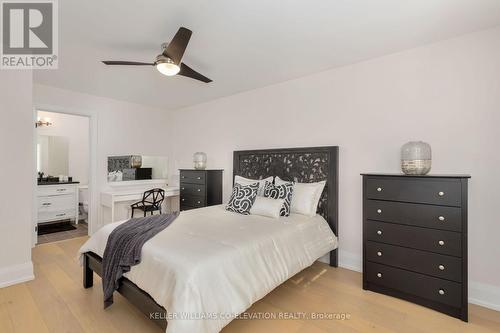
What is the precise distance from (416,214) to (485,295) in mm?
953

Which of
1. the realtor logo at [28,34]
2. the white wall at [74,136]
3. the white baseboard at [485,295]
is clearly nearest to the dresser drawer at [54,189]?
the white wall at [74,136]

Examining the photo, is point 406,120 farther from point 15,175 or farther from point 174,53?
point 15,175

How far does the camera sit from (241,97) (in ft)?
13.3

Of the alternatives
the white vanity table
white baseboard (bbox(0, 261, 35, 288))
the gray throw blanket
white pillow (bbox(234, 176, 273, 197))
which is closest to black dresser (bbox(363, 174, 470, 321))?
white pillow (bbox(234, 176, 273, 197))

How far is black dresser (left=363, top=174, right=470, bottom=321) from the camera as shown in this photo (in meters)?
1.95

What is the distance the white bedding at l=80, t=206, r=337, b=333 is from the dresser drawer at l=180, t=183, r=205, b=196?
1516mm

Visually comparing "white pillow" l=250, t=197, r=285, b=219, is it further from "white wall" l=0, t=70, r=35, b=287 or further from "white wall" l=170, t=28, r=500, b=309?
"white wall" l=0, t=70, r=35, b=287

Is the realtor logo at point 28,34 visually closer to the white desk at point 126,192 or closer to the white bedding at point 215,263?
the white bedding at point 215,263

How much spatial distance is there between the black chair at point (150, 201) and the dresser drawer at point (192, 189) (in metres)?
0.37

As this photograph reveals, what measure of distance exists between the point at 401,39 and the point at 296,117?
144 centimetres

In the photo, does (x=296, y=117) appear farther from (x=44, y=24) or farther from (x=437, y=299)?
(x=44, y=24)

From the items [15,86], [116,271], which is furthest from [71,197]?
[116,271]

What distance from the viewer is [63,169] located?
5707mm

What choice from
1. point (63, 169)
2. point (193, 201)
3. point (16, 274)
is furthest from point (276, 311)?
point (63, 169)
